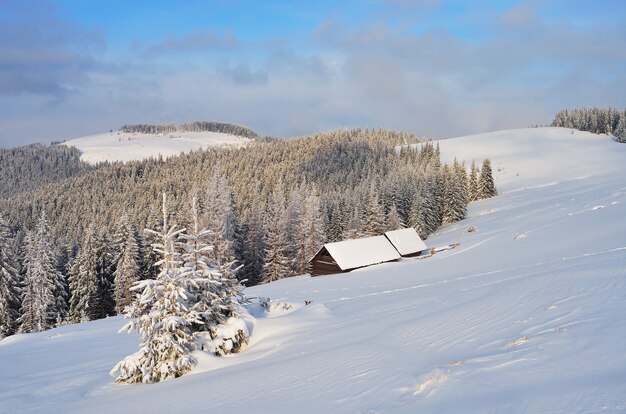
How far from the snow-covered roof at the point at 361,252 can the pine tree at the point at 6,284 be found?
29.0m

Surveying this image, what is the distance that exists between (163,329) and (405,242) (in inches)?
1800

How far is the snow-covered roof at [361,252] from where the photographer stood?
49.6m

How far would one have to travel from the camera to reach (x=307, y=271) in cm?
6375

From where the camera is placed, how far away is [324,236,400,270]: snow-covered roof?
49.6 m

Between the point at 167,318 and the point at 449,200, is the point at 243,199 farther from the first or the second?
the point at 167,318

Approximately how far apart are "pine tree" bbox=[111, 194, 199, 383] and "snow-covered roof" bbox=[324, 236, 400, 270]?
3530cm

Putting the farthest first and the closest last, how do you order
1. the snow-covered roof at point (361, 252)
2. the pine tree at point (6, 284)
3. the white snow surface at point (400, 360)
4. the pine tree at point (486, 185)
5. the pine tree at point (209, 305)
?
the pine tree at point (486, 185) < the snow-covered roof at point (361, 252) < the pine tree at point (6, 284) < the pine tree at point (209, 305) < the white snow surface at point (400, 360)

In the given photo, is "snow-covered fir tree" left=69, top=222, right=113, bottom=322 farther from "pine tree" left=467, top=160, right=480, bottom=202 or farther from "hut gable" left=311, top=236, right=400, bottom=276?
"pine tree" left=467, top=160, right=480, bottom=202

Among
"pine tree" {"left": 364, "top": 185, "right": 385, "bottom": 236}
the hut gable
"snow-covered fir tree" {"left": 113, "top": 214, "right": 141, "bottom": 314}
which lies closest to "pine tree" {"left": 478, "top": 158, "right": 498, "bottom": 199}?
"pine tree" {"left": 364, "top": 185, "right": 385, "bottom": 236}

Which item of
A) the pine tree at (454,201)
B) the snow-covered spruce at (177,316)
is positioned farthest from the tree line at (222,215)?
the snow-covered spruce at (177,316)

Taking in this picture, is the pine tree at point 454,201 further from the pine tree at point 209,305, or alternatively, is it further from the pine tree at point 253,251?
the pine tree at point 209,305

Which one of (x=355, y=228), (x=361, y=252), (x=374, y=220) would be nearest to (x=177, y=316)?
(x=361, y=252)

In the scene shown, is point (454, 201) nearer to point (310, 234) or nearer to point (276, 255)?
point (310, 234)

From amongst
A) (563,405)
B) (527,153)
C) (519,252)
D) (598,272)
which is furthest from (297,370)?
(527,153)
